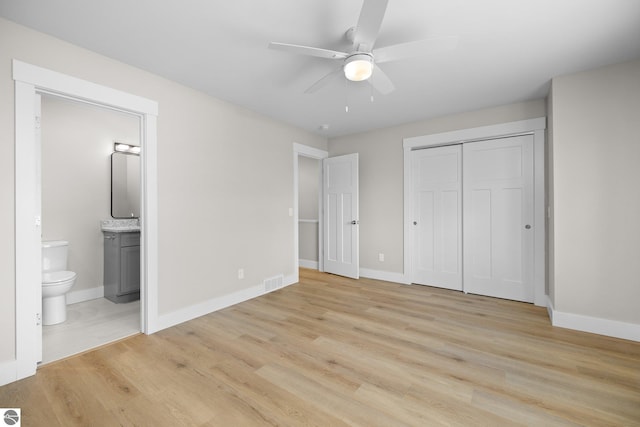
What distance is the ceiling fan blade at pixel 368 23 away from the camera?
1.45 m

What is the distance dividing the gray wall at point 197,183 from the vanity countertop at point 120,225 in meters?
1.07

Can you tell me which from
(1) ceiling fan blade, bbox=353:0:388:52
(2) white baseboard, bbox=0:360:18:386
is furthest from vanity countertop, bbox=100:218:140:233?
(1) ceiling fan blade, bbox=353:0:388:52

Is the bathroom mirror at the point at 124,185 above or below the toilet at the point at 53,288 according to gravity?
above

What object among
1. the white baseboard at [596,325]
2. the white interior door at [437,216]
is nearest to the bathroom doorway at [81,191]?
the white interior door at [437,216]

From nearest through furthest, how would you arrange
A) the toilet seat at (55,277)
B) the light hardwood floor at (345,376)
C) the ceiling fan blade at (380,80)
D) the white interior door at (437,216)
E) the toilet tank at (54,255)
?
the light hardwood floor at (345,376), the ceiling fan blade at (380,80), the toilet seat at (55,277), the toilet tank at (54,255), the white interior door at (437,216)

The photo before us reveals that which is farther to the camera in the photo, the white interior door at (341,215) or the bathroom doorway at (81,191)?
the white interior door at (341,215)

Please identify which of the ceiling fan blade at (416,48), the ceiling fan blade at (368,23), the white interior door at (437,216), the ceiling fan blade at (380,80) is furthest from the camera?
the white interior door at (437,216)

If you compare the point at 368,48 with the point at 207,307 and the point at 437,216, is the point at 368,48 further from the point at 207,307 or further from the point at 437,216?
the point at 207,307

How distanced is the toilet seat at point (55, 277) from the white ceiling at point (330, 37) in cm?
214

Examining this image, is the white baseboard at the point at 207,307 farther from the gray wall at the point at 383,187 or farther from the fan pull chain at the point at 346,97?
the fan pull chain at the point at 346,97

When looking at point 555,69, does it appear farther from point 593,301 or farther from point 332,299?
point 332,299

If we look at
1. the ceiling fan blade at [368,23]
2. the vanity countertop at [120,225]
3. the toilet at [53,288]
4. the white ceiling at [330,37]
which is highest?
the white ceiling at [330,37]

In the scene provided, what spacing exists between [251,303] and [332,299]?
101 cm

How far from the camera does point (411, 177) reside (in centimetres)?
422
